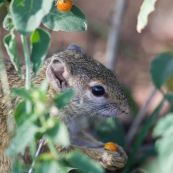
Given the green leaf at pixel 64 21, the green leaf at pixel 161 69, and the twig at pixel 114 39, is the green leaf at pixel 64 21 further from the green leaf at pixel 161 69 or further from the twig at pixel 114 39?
the twig at pixel 114 39

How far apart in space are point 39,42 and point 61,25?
33cm

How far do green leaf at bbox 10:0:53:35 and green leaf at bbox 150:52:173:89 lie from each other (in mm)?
1416

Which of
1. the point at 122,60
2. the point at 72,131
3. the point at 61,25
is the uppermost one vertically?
the point at 61,25

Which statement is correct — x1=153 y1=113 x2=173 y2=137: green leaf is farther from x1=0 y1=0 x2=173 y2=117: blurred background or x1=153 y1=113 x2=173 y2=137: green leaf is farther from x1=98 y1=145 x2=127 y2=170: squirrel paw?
x1=0 y1=0 x2=173 y2=117: blurred background

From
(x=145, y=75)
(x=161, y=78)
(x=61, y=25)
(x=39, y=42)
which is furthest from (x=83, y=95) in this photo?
(x=145, y=75)

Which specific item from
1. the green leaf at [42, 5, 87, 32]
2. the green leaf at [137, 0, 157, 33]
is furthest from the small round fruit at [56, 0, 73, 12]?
the green leaf at [137, 0, 157, 33]

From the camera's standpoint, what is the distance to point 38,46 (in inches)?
123

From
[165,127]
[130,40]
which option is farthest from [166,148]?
[130,40]

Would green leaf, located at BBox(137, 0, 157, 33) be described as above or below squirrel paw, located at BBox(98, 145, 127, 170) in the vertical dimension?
above

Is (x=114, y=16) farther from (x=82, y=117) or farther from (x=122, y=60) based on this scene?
(x=82, y=117)

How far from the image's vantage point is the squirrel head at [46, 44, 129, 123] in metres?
4.24

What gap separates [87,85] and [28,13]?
1.31 metres

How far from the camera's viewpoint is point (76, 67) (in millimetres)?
4301

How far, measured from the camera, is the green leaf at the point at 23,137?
8.44ft
